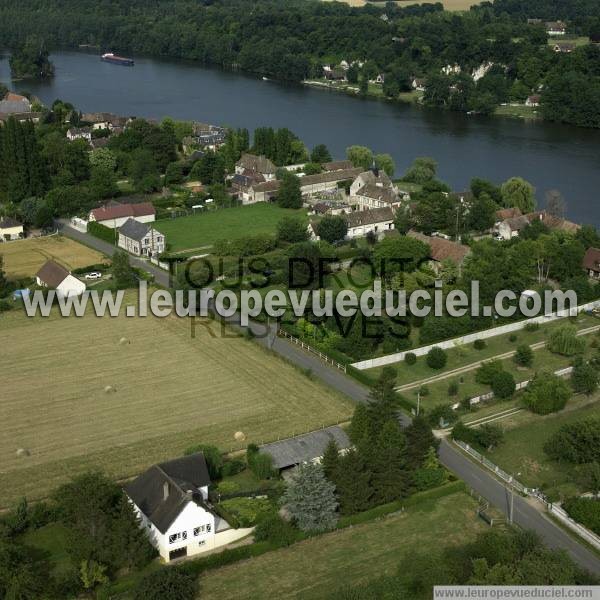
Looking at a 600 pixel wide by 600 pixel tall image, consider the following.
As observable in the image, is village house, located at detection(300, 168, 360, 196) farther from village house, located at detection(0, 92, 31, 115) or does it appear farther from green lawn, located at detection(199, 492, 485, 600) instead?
green lawn, located at detection(199, 492, 485, 600)

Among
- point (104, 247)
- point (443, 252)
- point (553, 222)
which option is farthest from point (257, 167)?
point (553, 222)

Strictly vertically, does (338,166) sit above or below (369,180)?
below

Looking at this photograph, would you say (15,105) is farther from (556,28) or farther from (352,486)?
(556,28)

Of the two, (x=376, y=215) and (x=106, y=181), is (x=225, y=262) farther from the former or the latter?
(x=106, y=181)

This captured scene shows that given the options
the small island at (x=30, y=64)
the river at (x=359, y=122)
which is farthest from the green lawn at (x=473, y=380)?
the small island at (x=30, y=64)

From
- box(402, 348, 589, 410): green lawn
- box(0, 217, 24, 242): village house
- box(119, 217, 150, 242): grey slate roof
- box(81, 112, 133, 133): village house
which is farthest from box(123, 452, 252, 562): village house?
box(81, 112, 133, 133): village house

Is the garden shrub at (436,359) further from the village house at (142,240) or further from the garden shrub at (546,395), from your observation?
the village house at (142,240)
